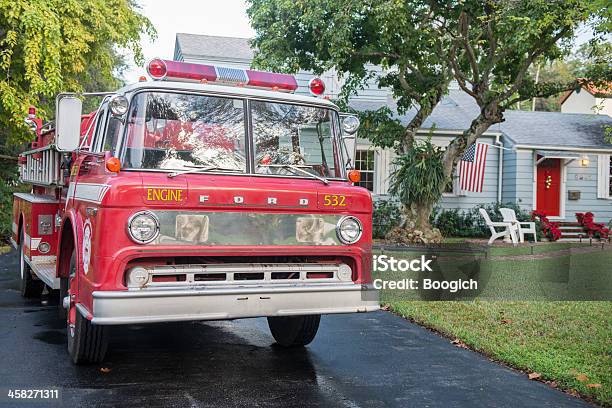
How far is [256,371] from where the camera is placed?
5.71 metres

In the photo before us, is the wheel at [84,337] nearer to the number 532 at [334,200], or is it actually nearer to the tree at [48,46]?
the number 532 at [334,200]

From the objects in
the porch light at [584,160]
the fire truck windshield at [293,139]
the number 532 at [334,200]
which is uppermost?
the porch light at [584,160]

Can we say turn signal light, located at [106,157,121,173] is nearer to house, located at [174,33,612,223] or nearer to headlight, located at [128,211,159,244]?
headlight, located at [128,211,159,244]

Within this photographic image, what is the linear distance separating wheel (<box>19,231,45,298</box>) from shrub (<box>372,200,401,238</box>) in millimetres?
11381

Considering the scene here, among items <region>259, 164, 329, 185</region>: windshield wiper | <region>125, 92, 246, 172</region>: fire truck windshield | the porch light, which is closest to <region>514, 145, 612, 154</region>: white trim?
the porch light

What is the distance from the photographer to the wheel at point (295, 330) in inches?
255

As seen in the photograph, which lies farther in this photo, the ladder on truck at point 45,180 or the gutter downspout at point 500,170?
the gutter downspout at point 500,170

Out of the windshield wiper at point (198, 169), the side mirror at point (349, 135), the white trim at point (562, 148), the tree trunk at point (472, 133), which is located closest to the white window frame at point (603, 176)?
the white trim at point (562, 148)

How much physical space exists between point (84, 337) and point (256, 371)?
1.51 meters

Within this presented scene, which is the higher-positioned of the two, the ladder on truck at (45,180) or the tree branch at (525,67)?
the tree branch at (525,67)

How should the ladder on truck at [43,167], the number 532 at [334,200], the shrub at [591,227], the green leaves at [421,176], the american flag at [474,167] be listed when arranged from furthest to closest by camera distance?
the shrub at [591,227]
the american flag at [474,167]
the green leaves at [421,176]
the ladder on truck at [43,167]
the number 532 at [334,200]

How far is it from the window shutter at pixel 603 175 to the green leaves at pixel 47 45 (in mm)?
15658

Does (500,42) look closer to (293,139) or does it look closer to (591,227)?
(591,227)

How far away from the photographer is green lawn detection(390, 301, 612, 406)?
570 cm
